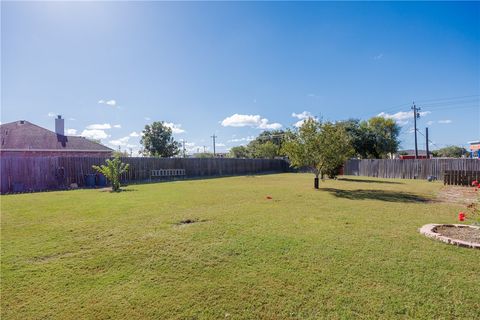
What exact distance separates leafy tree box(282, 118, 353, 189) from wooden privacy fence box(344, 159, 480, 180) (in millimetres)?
8211

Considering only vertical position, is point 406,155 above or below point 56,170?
above

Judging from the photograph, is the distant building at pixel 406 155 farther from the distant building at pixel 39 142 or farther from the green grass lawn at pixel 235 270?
the distant building at pixel 39 142

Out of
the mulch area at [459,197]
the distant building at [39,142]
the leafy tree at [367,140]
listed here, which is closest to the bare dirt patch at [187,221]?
the mulch area at [459,197]

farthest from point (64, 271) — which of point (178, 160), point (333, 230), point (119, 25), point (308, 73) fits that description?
point (178, 160)

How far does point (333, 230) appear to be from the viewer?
489 centimetres

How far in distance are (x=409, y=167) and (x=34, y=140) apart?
2936cm

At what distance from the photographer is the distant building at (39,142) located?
62.0 feet

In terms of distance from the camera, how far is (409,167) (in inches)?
766

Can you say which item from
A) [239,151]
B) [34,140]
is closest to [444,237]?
[34,140]

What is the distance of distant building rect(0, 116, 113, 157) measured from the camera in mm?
18891

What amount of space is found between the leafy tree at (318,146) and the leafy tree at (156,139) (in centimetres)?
2343

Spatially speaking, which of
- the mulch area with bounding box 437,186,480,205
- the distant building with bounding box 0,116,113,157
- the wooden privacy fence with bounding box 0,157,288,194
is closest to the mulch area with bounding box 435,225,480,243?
the mulch area with bounding box 437,186,480,205

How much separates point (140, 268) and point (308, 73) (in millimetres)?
17460

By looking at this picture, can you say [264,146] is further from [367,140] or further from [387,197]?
[387,197]
